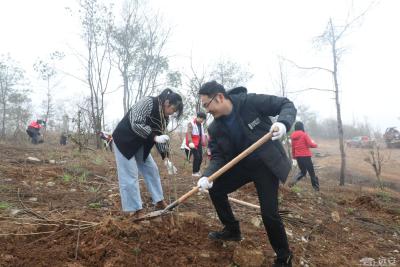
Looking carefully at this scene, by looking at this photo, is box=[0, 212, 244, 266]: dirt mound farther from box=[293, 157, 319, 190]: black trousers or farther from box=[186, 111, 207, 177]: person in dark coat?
box=[293, 157, 319, 190]: black trousers

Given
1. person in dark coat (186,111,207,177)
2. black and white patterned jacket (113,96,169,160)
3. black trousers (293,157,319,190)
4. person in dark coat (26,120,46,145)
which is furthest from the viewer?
person in dark coat (26,120,46,145)

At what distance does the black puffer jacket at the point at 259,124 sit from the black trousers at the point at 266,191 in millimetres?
87

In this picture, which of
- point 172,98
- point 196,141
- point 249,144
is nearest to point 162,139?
point 172,98

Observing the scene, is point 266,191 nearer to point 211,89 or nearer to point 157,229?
point 211,89

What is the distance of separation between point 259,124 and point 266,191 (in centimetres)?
54

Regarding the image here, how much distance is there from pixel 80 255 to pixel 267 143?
67.8 inches

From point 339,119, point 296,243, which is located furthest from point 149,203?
point 339,119

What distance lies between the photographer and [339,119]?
9.41m

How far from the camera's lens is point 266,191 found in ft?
7.57

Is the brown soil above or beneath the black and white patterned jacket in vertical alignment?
beneath

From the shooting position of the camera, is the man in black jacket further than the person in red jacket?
No

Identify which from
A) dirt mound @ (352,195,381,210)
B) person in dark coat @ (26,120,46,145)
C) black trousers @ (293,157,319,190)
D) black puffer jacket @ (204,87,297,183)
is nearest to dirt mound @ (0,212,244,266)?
black puffer jacket @ (204,87,297,183)

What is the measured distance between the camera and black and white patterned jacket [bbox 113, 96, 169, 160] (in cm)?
296

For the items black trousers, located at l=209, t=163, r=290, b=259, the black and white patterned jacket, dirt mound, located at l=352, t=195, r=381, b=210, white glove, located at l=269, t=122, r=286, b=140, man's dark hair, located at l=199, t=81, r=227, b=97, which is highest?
man's dark hair, located at l=199, t=81, r=227, b=97
